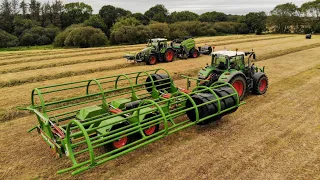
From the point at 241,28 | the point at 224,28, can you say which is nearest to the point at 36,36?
the point at 224,28

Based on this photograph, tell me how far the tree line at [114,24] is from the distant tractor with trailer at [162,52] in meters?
20.4

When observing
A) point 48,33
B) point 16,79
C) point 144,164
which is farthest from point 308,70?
point 48,33

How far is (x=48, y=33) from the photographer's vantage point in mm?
48281

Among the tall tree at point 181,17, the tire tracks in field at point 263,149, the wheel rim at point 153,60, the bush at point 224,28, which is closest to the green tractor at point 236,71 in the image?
the tire tracks in field at point 263,149

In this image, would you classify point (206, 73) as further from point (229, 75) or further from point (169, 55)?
point (169, 55)

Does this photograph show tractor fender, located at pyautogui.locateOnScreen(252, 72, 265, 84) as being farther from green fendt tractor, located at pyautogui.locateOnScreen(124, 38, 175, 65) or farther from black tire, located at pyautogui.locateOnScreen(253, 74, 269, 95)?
green fendt tractor, located at pyautogui.locateOnScreen(124, 38, 175, 65)

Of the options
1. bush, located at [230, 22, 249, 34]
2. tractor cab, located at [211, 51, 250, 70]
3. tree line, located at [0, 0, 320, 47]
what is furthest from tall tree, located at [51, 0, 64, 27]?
tractor cab, located at [211, 51, 250, 70]

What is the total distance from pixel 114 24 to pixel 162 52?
124 ft

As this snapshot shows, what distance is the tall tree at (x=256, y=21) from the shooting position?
197 ft

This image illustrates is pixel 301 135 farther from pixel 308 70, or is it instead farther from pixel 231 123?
pixel 308 70

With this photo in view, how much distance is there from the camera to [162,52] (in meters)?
18.8

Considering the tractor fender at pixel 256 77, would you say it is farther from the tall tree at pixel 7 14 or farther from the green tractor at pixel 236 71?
the tall tree at pixel 7 14

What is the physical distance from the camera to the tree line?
40.2 m

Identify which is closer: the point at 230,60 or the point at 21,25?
the point at 230,60
